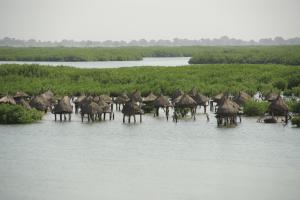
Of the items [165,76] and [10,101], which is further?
[165,76]

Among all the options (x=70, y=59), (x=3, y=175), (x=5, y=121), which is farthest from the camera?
(x=70, y=59)

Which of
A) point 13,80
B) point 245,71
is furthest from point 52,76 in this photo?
point 245,71

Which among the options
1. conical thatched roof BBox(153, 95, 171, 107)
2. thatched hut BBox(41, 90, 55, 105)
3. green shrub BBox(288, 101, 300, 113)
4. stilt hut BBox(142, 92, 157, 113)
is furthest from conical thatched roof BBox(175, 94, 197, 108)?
thatched hut BBox(41, 90, 55, 105)

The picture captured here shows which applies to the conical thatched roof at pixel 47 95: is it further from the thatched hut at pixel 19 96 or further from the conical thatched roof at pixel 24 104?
the conical thatched roof at pixel 24 104

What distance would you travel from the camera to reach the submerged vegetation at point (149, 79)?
4222 centimetres

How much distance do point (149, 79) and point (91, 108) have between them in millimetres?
15989

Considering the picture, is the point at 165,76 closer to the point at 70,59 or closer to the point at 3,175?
the point at 3,175

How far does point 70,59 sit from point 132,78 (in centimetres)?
5174

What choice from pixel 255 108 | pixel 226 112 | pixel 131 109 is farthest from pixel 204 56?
pixel 226 112

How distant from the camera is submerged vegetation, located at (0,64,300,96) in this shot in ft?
139

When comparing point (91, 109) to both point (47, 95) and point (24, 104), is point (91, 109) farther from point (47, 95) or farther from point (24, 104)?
point (47, 95)

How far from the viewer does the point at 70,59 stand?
98750 millimetres

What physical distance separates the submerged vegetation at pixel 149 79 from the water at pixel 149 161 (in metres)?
9.59

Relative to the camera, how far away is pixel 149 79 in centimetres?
4766
